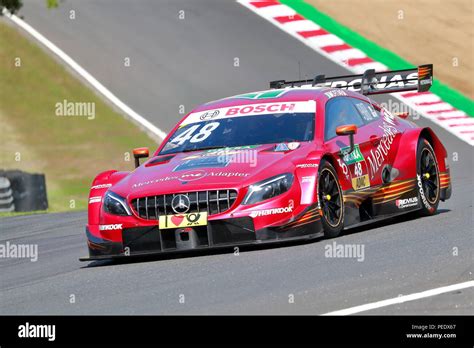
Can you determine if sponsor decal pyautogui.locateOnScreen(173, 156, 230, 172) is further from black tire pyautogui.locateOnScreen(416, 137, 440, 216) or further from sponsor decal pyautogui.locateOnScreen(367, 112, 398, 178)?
black tire pyautogui.locateOnScreen(416, 137, 440, 216)

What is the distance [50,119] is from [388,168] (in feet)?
40.0

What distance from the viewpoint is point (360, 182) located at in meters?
10.4

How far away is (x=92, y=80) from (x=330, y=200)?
1446cm

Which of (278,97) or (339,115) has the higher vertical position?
(278,97)

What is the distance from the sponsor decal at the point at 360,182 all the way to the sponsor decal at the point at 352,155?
158 mm

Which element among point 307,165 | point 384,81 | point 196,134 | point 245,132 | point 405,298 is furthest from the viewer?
point 384,81

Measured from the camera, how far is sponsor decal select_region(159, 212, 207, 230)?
9.14m

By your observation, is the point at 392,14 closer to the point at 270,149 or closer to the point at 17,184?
the point at 17,184

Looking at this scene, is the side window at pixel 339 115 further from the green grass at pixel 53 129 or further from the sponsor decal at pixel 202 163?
the green grass at pixel 53 129

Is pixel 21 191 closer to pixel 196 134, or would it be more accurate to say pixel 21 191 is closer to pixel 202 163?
pixel 196 134

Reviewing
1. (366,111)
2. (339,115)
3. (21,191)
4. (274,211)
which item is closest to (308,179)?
(274,211)
